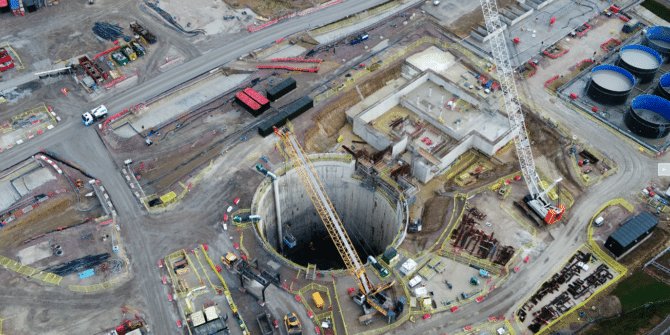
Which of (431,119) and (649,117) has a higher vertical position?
(649,117)

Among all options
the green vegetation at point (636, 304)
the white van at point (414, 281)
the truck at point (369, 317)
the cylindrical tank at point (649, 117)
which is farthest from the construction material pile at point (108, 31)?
the green vegetation at point (636, 304)

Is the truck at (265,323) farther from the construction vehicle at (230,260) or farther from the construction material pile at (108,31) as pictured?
the construction material pile at (108,31)

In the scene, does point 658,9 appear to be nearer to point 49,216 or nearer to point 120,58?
point 120,58

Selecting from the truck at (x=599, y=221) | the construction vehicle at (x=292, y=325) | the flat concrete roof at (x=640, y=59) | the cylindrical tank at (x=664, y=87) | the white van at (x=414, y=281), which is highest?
the flat concrete roof at (x=640, y=59)

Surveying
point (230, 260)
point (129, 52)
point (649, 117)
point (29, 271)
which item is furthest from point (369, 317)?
point (129, 52)

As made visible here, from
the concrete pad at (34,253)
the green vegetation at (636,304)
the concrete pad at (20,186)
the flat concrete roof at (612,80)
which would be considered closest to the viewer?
the green vegetation at (636,304)

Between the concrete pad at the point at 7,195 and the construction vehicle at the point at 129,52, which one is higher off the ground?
the construction vehicle at the point at 129,52

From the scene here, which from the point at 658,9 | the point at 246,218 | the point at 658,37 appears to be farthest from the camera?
the point at 658,9

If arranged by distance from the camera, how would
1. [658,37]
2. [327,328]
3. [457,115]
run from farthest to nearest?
[658,37] < [457,115] < [327,328]
